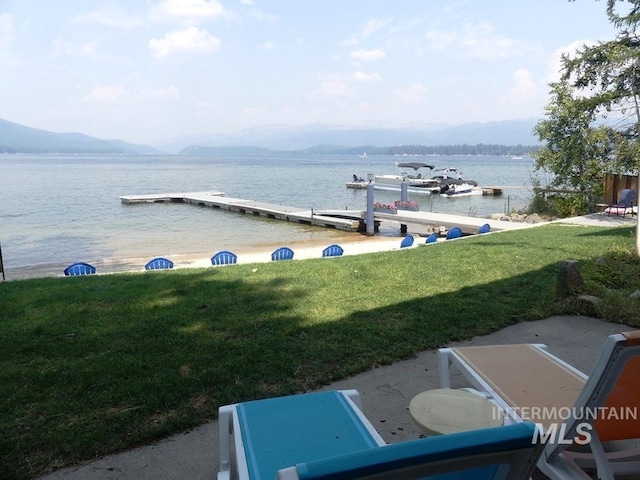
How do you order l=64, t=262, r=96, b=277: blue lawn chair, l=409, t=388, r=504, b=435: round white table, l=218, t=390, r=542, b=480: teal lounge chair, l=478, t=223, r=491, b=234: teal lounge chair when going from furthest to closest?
1. l=478, t=223, r=491, b=234: teal lounge chair
2. l=64, t=262, r=96, b=277: blue lawn chair
3. l=409, t=388, r=504, b=435: round white table
4. l=218, t=390, r=542, b=480: teal lounge chair

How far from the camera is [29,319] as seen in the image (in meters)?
4.73

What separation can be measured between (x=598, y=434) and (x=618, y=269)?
5239 millimetres

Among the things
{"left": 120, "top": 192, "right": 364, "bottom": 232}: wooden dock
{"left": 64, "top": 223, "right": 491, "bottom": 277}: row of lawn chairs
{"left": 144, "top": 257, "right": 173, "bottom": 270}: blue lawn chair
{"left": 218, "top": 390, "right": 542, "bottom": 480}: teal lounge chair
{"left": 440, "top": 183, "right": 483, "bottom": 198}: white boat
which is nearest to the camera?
{"left": 218, "top": 390, "right": 542, "bottom": 480}: teal lounge chair

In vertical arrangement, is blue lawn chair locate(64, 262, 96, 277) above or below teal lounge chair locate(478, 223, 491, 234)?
below

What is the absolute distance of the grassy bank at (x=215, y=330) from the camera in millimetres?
2842

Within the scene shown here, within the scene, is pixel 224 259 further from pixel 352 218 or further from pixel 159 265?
pixel 352 218

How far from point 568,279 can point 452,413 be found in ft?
12.8

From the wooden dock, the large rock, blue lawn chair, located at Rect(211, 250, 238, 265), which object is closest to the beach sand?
blue lawn chair, located at Rect(211, 250, 238, 265)

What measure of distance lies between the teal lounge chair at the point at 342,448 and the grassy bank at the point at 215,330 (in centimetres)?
94

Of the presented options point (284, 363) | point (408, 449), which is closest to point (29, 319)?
point (284, 363)

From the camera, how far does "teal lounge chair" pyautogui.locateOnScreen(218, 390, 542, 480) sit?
0.93 m

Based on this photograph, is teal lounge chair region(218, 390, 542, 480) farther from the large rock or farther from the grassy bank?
the large rock

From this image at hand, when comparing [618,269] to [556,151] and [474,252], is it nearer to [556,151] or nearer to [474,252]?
[474,252]

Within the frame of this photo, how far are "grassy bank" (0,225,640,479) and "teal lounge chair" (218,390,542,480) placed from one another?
0.94 meters
